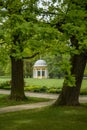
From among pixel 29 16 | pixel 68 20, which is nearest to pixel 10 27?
pixel 29 16

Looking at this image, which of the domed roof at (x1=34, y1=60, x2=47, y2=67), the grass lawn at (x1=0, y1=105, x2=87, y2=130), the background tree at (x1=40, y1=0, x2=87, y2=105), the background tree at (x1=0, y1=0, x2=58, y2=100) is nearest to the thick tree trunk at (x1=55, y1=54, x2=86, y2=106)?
the grass lawn at (x1=0, y1=105, x2=87, y2=130)

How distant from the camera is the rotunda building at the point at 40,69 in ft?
251

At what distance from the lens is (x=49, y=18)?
15047mm

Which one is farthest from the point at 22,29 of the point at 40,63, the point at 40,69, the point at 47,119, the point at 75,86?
the point at 40,69

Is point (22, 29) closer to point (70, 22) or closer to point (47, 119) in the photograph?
point (70, 22)

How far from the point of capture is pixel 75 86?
1920cm

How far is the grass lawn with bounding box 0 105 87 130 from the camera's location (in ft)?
45.9

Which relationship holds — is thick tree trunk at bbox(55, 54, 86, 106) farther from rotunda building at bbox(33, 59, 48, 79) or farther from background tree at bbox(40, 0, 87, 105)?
rotunda building at bbox(33, 59, 48, 79)

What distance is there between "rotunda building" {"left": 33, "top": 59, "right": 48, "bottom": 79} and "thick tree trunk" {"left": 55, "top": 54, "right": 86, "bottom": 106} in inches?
2198

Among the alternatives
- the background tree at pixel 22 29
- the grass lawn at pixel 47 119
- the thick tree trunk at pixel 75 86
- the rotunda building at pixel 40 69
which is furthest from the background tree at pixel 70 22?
the rotunda building at pixel 40 69

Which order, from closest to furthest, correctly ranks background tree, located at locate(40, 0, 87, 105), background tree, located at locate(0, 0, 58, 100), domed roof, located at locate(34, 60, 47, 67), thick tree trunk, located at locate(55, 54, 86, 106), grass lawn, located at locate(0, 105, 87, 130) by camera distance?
background tree, located at locate(0, 0, 58, 100), background tree, located at locate(40, 0, 87, 105), grass lawn, located at locate(0, 105, 87, 130), thick tree trunk, located at locate(55, 54, 86, 106), domed roof, located at locate(34, 60, 47, 67)

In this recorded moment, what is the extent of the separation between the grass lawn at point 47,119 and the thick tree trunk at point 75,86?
30.0 inches

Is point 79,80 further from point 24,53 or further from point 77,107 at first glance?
point 24,53

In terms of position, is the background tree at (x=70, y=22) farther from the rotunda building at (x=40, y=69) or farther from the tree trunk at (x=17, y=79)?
the rotunda building at (x=40, y=69)
